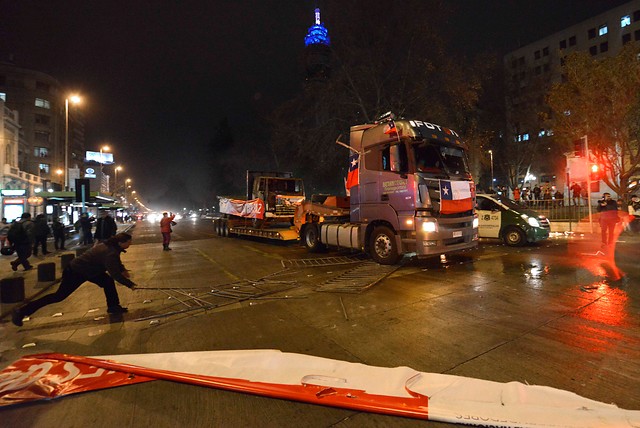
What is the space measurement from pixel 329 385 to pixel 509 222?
36.4 ft

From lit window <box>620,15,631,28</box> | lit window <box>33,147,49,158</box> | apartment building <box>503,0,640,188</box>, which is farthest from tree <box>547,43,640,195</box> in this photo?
lit window <box>33,147,49,158</box>

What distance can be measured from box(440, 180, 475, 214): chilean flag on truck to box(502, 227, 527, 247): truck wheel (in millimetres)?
4344

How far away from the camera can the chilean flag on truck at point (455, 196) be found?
7902mm

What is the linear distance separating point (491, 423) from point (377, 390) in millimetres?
910

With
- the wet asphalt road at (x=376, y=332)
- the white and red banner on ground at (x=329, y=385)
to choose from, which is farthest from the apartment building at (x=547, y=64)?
the white and red banner on ground at (x=329, y=385)

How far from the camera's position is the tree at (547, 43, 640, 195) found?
695 inches

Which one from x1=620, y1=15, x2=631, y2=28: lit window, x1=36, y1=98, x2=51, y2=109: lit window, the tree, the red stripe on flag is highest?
x1=620, y1=15, x2=631, y2=28: lit window

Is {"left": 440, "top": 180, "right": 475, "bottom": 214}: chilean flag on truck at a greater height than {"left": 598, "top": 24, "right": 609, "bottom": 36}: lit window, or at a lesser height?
lesser

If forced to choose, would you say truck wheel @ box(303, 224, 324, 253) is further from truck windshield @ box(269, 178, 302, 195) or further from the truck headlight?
the truck headlight

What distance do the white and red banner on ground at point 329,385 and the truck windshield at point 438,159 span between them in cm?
562

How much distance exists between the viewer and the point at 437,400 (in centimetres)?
275

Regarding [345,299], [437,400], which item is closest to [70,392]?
[437,400]

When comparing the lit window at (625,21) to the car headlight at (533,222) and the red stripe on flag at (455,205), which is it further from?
the red stripe on flag at (455,205)

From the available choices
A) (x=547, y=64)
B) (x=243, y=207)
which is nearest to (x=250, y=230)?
(x=243, y=207)
